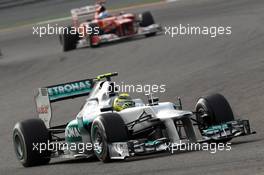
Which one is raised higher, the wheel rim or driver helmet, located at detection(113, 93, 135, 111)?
driver helmet, located at detection(113, 93, 135, 111)

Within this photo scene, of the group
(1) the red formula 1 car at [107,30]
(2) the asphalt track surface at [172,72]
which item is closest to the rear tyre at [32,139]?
(2) the asphalt track surface at [172,72]

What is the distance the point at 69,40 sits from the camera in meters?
26.2

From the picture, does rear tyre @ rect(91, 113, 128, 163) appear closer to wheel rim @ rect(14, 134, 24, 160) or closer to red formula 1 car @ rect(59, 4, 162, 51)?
wheel rim @ rect(14, 134, 24, 160)

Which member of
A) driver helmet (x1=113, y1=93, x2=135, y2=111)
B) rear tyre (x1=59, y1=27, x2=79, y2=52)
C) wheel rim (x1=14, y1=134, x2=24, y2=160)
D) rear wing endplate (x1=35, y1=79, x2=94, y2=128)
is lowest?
wheel rim (x1=14, y1=134, x2=24, y2=160)

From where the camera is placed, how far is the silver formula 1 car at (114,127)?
10.1 meters

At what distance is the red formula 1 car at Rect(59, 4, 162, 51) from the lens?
26.2m

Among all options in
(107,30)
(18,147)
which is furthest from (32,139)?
(107,30)

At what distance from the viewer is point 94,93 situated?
11461 millimetres

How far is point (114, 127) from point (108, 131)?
0.08 metres

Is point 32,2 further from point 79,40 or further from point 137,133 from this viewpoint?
point 137,133

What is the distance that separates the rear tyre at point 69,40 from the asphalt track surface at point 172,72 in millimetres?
344

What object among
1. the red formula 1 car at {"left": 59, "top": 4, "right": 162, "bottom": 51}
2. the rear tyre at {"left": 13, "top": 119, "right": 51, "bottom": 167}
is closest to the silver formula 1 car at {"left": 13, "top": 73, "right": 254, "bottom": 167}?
the rear tyre at {"left": 13, "top": 119, "right": 51, "bottom": 167}

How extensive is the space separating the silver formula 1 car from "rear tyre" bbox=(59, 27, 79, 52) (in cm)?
1413

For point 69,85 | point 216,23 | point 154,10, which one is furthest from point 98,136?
point 154,10
